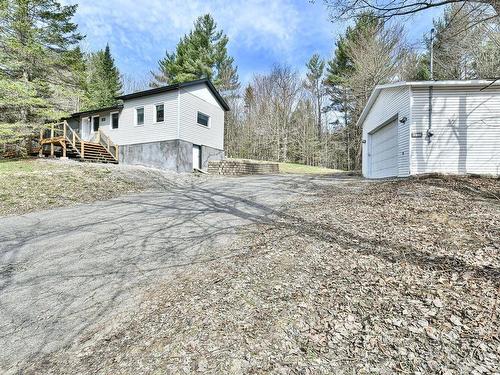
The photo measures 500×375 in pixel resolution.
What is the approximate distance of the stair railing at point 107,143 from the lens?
17.5 metres

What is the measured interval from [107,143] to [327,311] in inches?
716

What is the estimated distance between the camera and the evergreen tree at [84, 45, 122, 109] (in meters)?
27.0

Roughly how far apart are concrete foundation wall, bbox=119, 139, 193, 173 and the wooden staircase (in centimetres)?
105

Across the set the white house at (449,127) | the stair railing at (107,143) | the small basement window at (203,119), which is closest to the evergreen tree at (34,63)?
the stair railing at (107,143)

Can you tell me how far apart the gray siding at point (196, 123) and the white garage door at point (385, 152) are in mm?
9450

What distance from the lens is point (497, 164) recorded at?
9.65m

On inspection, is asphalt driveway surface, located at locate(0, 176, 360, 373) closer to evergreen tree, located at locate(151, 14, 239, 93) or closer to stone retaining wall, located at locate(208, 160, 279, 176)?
stone retaining wall, located at locate(208, 160, 279, 176)

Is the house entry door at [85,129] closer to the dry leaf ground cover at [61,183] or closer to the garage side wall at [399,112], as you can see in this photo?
the dry leaf ground cover at [61,183]

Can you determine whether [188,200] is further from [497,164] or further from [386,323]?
[497,164]

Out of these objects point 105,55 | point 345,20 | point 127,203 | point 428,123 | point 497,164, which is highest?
point 105,55

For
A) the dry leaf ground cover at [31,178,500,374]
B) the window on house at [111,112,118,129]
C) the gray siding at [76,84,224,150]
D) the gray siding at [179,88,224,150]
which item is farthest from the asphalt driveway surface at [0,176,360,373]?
the window on house at [111,112,118,129]

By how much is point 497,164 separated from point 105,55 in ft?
107

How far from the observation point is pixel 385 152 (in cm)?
1258

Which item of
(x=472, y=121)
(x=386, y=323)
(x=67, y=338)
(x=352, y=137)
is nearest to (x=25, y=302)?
(x=67, y=338)
